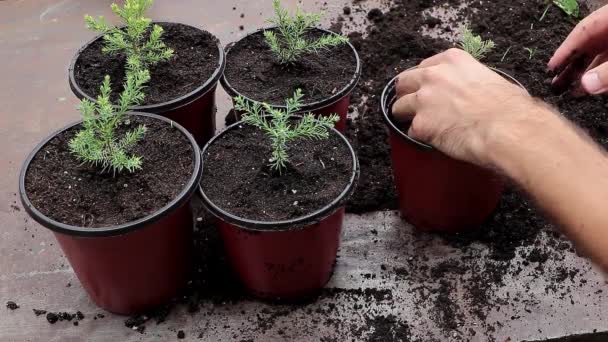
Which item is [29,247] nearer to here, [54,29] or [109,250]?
[109,250]

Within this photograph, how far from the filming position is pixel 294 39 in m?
2.51

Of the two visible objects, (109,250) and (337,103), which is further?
(337,103)

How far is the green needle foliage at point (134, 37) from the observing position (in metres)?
2.28

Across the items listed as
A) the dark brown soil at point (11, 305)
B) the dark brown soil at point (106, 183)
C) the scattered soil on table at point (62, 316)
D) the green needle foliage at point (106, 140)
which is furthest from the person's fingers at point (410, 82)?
the dark brown soil at point (11, 305)

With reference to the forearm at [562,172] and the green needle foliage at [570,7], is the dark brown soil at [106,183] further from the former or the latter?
the green needle foliage at [570,7]

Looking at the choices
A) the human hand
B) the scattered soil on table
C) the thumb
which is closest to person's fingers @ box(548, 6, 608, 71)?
the human hand

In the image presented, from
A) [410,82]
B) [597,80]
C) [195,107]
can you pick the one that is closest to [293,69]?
[195,107]

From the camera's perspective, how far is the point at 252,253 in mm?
2057

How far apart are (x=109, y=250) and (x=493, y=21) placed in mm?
2292

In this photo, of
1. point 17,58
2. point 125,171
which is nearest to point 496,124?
point 125,171

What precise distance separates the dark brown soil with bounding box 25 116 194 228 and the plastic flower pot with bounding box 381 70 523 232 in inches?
28.3

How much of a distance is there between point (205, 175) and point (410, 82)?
726 mm

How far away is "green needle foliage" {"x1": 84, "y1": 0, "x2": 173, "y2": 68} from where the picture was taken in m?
2.28

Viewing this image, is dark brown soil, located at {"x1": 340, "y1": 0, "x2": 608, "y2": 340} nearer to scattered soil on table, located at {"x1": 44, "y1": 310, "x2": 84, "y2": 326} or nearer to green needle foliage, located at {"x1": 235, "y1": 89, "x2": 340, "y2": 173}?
green needle foliage, located at {"x1": 235, "y1": 89, "x2": 340, "y2": 173}
